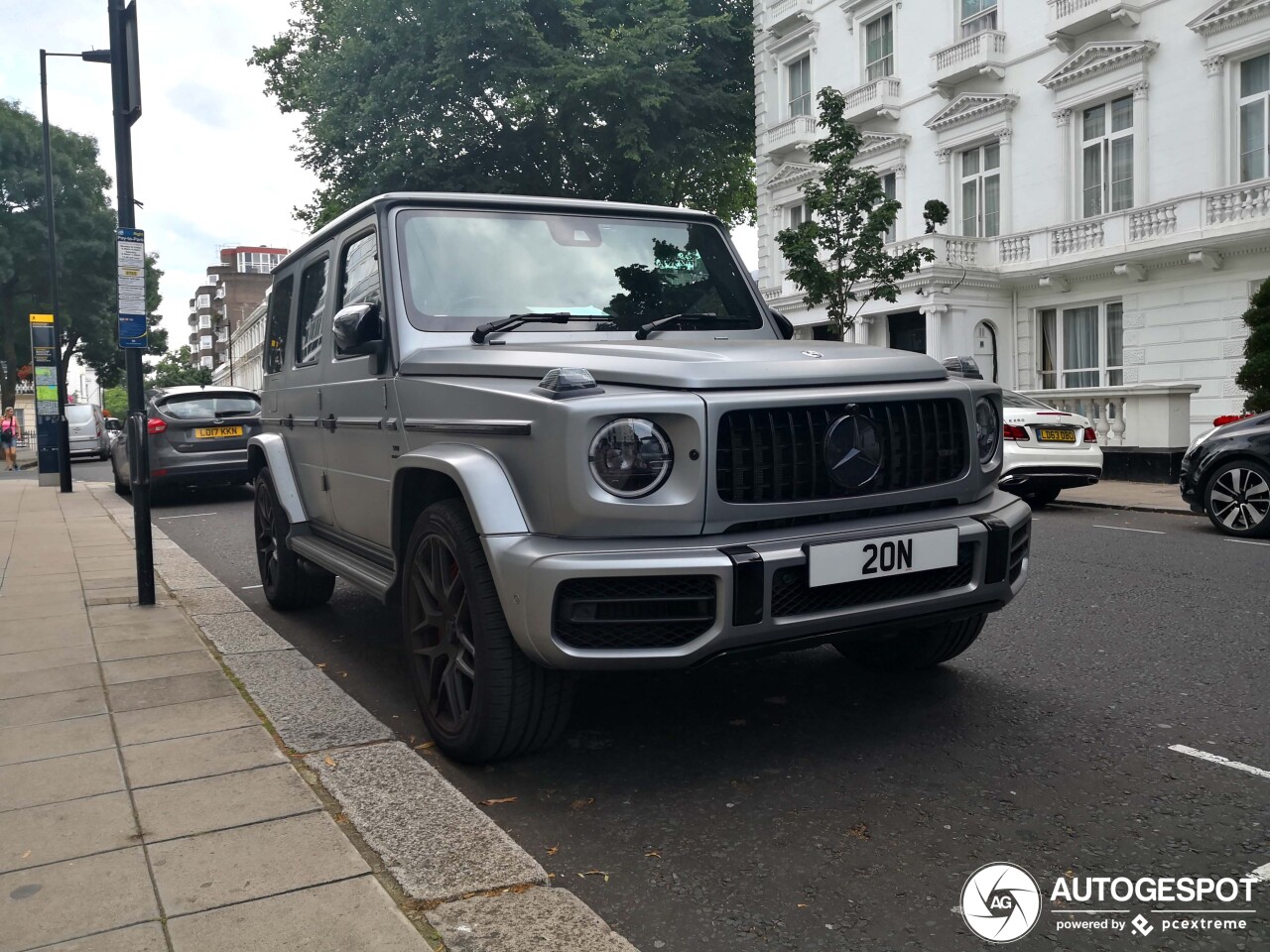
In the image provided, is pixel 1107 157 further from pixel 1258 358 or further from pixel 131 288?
pixel 131 288

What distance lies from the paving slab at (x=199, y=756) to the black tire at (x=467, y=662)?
550 mm

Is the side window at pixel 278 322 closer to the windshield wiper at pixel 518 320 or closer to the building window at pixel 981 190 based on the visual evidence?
the windshield wiper at pixel 518 320

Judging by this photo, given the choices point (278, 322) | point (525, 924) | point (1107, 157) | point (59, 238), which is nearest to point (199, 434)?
point (278, 322)

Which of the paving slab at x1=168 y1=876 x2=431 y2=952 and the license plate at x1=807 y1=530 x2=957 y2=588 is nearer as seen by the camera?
the paving slab at x1=168 y1=876 x2=431 y2=952

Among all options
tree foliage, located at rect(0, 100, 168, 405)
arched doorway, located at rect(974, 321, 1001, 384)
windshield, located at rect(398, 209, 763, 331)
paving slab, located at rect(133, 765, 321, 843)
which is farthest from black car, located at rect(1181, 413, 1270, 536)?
tree foliage, located at rect(0, 100, 168, 405)

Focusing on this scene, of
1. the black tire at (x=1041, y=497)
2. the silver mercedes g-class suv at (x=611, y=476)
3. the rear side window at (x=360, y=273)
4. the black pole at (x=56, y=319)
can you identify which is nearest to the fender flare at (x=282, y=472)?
the silver mercedes g-class suv at (x=611, y=476)

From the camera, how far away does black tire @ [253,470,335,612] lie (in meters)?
6.08

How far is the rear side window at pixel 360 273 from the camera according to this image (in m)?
4.52

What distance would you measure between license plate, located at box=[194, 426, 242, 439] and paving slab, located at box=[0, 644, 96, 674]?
358 inches

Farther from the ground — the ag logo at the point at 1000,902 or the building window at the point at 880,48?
the building window at the point at 880,48

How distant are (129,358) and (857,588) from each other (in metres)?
5.11

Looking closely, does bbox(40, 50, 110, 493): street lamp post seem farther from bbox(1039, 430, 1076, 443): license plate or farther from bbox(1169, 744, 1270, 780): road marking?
bbox(1169, 744, 1270, 780): road marking

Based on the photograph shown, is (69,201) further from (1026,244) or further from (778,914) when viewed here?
(778,914)

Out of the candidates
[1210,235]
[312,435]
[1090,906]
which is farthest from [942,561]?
[1210,235]
